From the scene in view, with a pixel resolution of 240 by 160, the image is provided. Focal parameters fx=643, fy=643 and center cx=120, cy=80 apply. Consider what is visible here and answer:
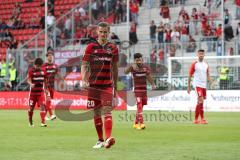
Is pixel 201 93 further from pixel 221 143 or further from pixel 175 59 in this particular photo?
pixel 175 59

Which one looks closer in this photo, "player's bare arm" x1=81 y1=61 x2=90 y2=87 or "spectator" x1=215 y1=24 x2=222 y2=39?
"player's bare arm" x1=81 y1=61 x2=90 y2=87

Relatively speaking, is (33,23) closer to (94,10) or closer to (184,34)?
(94,10)

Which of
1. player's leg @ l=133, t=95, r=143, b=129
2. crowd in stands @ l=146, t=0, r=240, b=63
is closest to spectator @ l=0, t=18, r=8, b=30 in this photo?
crowd in stands @ l=146, t=0, r=240, b=63

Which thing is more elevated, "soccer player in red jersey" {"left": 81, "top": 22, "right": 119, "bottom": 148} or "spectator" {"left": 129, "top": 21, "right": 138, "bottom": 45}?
"spectator" {"left": 129, "top": 21, "right": 138, "bottom": 45}

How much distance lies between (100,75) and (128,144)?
69.3 inches

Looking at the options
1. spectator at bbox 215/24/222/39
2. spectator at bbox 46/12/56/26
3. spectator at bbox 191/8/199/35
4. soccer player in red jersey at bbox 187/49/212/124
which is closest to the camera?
soccer player in red jersey at bbox 187/49/212/124

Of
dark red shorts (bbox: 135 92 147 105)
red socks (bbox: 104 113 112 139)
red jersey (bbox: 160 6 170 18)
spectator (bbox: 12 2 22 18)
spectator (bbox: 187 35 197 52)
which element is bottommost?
red socks (bbox: 104 113 112 139)

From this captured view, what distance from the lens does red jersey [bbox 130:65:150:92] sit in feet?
65.5

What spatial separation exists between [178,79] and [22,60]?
30.8ft

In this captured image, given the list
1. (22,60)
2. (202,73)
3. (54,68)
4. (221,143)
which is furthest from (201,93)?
(22,60)

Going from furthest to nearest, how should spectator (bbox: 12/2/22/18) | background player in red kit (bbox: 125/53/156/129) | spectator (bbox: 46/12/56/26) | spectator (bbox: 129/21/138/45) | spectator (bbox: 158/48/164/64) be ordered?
spectator (bbox: 12/2/22/18)
spectator (bbox: 46/12/56/26)
spectator (bbox: 129/21/138/45)
spectator (bbox: 158/48/164/64)
background player in red kit (bbox: 125/53/156/129)

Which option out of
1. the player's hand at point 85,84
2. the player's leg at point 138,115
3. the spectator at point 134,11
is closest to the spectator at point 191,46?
the spectator at point 134,11

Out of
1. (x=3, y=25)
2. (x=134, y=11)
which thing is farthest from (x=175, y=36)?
(x=3, y=25)

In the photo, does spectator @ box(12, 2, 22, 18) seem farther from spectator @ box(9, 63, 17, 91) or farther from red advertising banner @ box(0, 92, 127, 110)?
red advertising banner @ box(0, 92, 127, 110)
